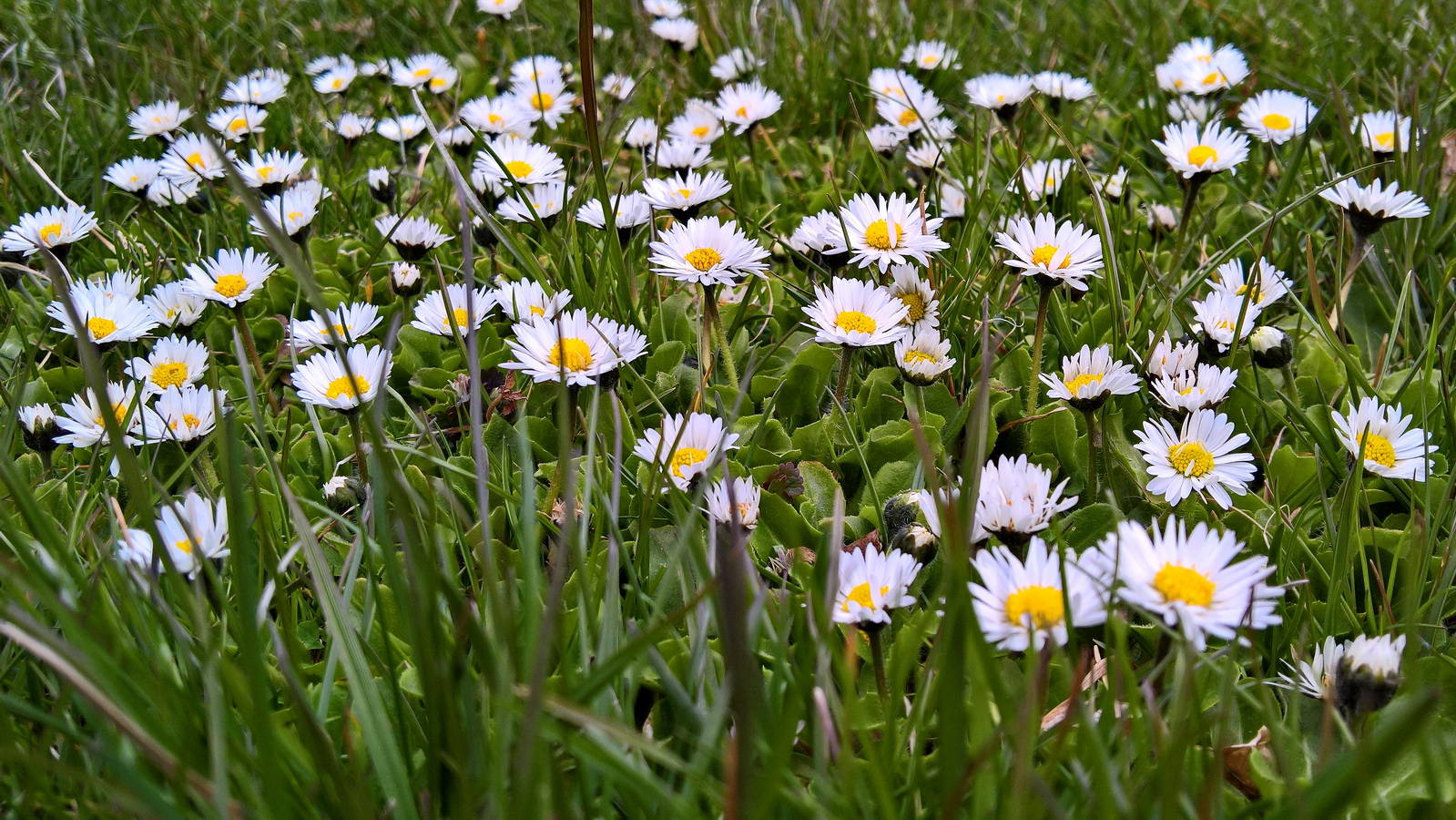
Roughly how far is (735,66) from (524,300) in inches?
62.3

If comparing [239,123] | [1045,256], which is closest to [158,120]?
[239,123]

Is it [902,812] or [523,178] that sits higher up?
[523,178]

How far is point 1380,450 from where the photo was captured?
1568 millimetres

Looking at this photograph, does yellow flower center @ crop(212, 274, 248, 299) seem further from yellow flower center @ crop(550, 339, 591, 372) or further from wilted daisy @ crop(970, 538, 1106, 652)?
wilted daisy @ crop(970, 538, 1106, 652)

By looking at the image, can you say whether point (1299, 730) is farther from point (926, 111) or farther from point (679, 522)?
point (926, 111)

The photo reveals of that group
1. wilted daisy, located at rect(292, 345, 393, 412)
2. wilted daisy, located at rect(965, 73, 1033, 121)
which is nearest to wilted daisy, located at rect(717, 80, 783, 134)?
wilted daisy, located at rect(965, 73, 1033, 121)

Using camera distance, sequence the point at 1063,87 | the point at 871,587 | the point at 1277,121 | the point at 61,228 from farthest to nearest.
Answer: the point at 1063,87
the point at 1277,121
the point at 61,228
the point at 871,587

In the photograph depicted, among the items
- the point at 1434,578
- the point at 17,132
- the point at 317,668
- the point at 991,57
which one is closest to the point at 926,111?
the point at 991,57

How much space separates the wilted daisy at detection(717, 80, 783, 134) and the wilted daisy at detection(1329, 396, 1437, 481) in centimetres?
153

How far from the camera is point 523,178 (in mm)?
2312

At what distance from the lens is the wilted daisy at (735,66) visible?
314 cm

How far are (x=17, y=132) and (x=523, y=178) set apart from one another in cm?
169

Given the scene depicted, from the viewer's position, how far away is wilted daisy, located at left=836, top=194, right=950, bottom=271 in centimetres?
175

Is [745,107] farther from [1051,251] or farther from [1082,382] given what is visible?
[1082,382]
